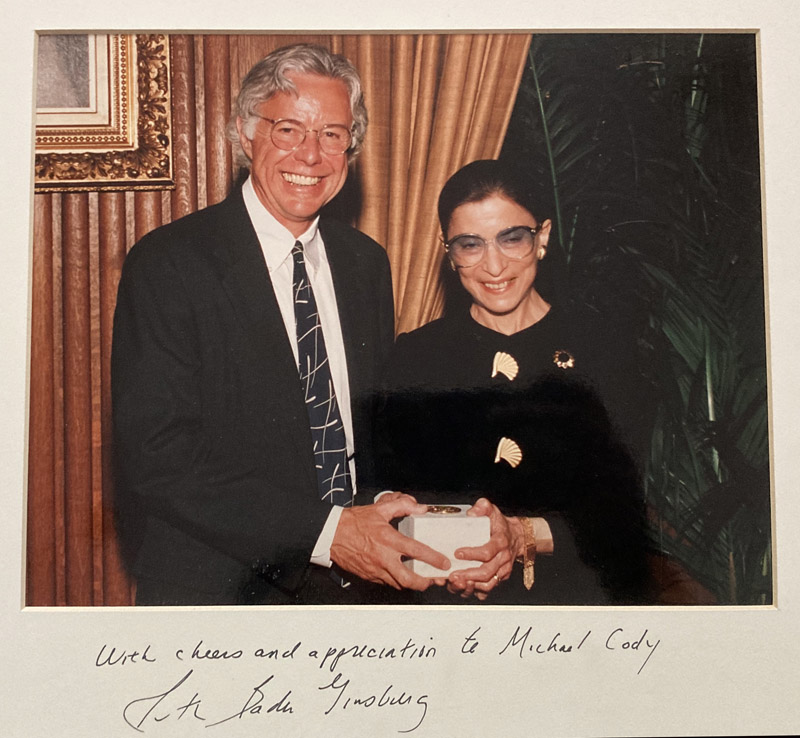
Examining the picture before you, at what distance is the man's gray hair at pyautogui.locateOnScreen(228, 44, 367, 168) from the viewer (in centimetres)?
212

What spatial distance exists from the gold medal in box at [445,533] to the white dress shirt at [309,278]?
19 cm

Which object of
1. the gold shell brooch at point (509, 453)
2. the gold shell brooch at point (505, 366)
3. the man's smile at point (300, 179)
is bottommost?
the gold shell brooch at point (509, 453)

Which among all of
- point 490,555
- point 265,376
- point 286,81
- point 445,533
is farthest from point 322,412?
point 286,81

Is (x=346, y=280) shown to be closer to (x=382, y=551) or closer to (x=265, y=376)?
(x=265, y=376)

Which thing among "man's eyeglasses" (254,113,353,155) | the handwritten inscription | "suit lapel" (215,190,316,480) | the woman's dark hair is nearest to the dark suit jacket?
"suit lapel" (215,190,316,480)

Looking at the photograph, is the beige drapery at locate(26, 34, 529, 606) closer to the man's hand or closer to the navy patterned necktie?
the navy patterned necktie

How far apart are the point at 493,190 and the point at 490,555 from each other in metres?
0.92

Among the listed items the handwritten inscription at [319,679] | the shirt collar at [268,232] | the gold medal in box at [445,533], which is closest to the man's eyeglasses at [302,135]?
the shirt collar at [268,232]

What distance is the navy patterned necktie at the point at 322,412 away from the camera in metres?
2.06

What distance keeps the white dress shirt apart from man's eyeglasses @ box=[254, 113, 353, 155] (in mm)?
143

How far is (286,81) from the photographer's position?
6.94 feet

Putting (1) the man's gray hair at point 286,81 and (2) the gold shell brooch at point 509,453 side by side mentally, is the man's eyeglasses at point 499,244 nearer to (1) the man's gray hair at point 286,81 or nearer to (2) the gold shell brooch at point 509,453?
(1) the man's gray hair at point 286,81

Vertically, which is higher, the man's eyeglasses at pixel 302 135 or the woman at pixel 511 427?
the man's eyeglasses at pixel 302 135

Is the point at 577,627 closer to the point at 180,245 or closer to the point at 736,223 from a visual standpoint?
the point at 736,223
